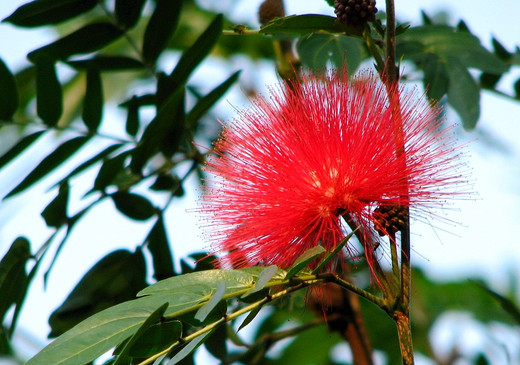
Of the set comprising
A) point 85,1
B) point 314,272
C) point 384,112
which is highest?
point 85,1

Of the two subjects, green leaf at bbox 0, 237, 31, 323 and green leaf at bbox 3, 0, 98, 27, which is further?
green leaf at bbox 3, 0, 98, 27

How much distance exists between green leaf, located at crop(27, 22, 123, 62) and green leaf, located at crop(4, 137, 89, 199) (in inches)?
11.7

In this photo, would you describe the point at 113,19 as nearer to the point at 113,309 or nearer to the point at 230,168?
the point at 230,168

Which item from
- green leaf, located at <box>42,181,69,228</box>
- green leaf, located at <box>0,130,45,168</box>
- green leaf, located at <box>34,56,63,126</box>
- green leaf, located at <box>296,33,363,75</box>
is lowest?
green leaf, located at <box>42,181,69,228</box>

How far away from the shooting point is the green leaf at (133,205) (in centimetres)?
227

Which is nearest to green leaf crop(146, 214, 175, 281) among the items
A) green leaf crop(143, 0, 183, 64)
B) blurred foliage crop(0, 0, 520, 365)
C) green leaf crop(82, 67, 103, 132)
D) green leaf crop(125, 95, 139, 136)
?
blurred foliage crop(0, 0, 520, 365)

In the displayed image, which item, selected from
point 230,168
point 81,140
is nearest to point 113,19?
point 81,140

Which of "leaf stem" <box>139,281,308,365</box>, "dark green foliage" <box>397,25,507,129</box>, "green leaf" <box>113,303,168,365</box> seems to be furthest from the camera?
"dark green foliage" <box>397,25,507,129</box>

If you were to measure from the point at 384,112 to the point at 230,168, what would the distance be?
16.4 inches

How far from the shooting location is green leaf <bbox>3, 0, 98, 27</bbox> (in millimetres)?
2188

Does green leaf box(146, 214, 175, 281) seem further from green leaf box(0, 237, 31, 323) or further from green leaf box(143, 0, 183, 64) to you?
green leaf box(143, 0, 183, 64)

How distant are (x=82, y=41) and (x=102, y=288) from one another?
0.85m

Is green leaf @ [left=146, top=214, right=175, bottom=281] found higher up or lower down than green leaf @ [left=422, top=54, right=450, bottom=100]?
lower down

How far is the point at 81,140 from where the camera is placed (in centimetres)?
237
